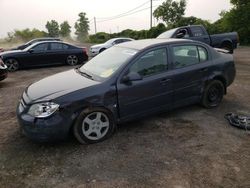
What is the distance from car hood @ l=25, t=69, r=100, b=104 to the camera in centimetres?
450

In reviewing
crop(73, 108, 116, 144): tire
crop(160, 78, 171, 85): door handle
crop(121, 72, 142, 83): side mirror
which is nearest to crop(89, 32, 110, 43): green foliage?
crop(160, 78, 171, 85): door handle

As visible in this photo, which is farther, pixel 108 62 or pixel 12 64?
pixel 12 64

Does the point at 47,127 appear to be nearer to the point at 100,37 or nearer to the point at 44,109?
the point at 44,109

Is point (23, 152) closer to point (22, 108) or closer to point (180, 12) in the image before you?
point (22, 108)

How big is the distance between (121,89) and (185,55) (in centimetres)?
167

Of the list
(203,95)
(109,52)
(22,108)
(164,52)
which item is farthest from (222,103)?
(22,108)

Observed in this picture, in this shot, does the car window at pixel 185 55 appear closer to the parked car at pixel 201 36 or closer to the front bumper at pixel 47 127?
the front bumper at pixel 47 127

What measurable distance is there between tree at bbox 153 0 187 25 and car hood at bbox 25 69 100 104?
120ft

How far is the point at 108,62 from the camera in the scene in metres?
5.41

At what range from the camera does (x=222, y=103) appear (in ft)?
21.6

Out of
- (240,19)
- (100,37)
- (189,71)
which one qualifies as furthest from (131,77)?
(100,37)

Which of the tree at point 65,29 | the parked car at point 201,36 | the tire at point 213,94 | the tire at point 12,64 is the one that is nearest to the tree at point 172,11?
the parked car at point 201,36

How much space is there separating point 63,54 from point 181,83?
981 cm

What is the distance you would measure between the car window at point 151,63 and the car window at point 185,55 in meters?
0.26
